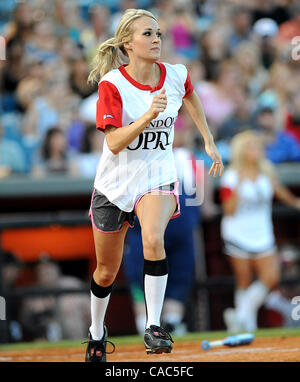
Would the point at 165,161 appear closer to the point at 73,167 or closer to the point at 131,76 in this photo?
the point at 131,76

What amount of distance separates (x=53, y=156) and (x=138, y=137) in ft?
14.4

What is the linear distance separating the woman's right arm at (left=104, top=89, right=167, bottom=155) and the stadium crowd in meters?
4.45

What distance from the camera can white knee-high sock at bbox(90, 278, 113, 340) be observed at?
520 centimetres

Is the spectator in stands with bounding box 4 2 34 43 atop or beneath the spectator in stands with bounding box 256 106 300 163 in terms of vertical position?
atop

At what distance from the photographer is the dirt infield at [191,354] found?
5121 mm

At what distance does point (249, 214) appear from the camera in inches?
354

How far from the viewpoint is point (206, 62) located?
1137 cm

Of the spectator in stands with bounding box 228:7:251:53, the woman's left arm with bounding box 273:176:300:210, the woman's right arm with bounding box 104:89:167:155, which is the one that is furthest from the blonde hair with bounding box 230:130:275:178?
the woman's right arm with bounding box 104:89:167:155

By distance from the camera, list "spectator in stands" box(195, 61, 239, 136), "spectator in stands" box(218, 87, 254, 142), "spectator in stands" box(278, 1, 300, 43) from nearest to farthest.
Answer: "spectator in stands" box(218, 87, 254, 142), "spectator in stands" box(195, 61, 239, 136), "spectator in stands" box(278, 1, 300, 43)

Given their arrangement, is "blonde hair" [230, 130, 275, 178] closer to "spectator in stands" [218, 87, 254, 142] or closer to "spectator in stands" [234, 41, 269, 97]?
"spectator in stands" [218, 87, 254, 142]
